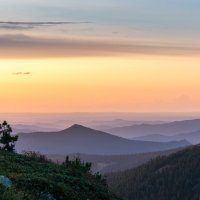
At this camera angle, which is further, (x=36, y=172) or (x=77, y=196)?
(x=36, y=172)

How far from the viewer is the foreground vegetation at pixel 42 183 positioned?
22.6 metres

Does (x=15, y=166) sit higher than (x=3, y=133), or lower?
lower

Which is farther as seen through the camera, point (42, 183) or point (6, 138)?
point (6, 138)

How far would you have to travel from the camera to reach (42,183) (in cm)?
2458

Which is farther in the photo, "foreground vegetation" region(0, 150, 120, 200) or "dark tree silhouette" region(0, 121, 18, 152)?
"dark tree silhouette" region(0, 121, 18, 152)

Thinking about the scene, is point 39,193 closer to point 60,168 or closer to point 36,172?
point 36,172

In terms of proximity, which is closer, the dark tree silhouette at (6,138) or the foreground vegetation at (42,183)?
the foreground vegetation at (42,183)

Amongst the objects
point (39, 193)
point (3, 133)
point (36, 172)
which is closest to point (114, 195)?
point (36, 172)

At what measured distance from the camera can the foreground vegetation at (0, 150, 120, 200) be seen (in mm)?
22562

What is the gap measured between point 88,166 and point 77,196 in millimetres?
12191

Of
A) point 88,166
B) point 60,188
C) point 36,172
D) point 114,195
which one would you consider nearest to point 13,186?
point 60,188

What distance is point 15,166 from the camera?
28.4 meters

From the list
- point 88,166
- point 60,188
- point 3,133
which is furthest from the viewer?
point 3,133

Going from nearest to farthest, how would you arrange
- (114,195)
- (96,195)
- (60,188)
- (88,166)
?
(60,188) → (96,195) → (114,195) → (88,166)
